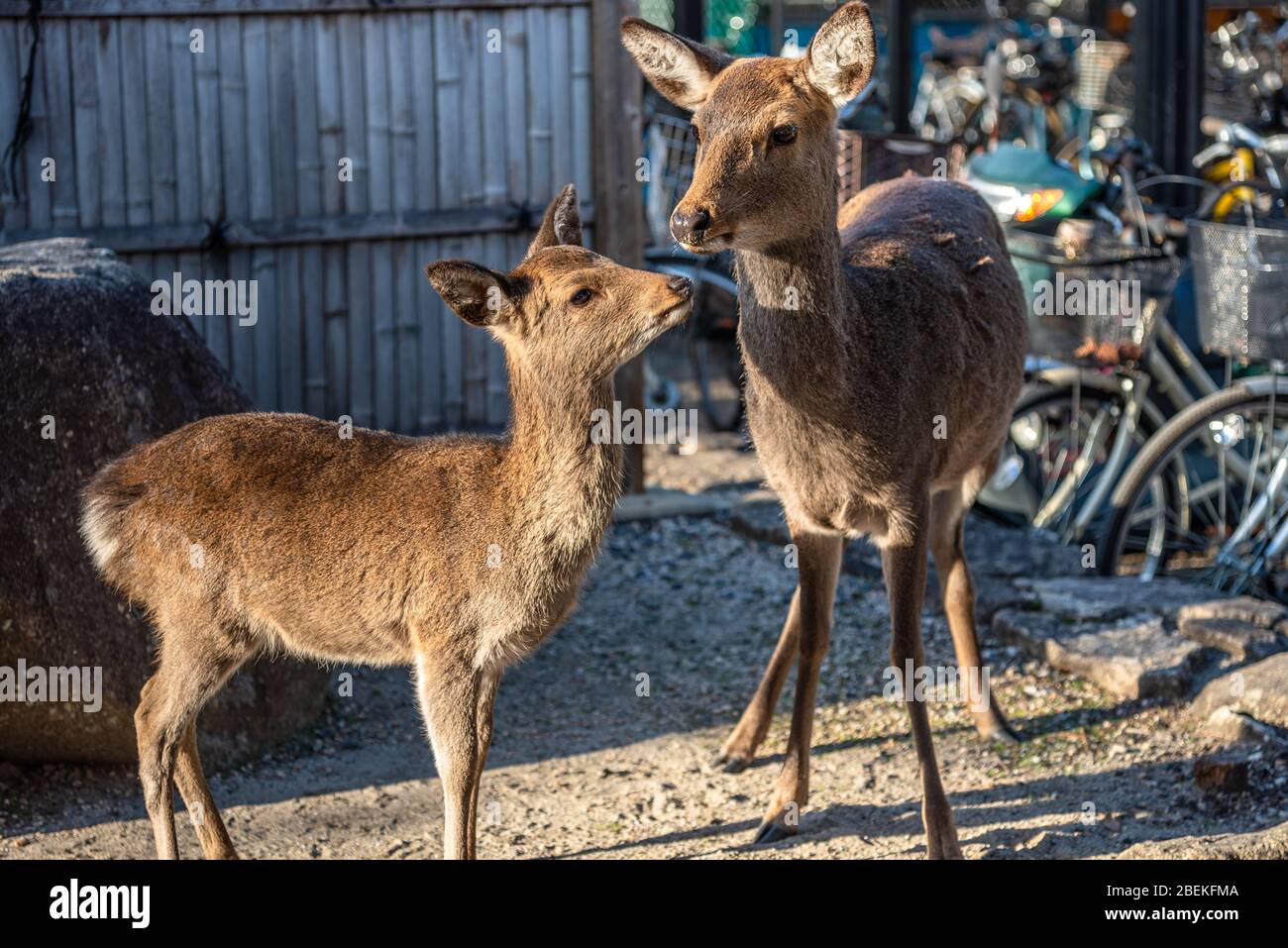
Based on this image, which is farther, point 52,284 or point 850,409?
point 52,284

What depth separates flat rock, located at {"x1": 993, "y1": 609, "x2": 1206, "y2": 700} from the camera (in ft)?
19.6

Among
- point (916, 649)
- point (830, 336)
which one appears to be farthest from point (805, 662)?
point (830, 336)

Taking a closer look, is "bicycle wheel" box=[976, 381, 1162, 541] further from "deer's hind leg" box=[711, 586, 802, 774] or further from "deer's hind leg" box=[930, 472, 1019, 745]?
"deer's hind leg" box=[711, 586, 802, 774]

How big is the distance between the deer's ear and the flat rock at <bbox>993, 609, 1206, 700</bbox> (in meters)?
2.86

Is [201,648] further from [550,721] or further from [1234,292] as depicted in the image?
[1234,292]

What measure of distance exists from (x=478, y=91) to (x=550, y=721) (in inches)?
132

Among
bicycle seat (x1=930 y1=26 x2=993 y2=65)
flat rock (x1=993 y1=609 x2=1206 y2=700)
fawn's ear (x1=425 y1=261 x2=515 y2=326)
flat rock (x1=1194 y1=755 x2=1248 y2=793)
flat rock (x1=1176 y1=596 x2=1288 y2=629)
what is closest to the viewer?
fawn's ear (x1=425 y1=261 x2=515 y2=326)

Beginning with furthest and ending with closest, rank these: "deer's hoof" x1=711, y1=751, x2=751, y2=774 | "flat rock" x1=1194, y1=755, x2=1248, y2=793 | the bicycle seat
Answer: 1. the bicycle seat
2. "deer's hoof" x1=711, y1=751, x2=751, y2=774
3. "flat rock" x1=1194, y1=755, x2=1248, y2=793

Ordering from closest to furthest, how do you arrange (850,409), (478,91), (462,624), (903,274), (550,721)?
(462,624)
(850,409)
(903,274)
(550,721)
(478,91)

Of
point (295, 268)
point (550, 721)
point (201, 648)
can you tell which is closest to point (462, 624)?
point (201, 648)

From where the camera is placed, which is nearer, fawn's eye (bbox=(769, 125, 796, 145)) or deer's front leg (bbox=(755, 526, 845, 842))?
fawn's eye (bbox=(769, 125, 796, 145))

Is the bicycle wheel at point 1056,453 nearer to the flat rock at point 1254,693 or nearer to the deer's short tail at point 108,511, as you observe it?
the flat rock at point 1254,693

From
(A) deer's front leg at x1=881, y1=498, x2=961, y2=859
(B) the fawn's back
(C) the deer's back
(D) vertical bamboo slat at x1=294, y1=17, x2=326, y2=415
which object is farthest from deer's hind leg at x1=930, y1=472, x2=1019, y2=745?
(D) vertical bamboo slat at x1=294, y1=17, x2=326, y2=415
